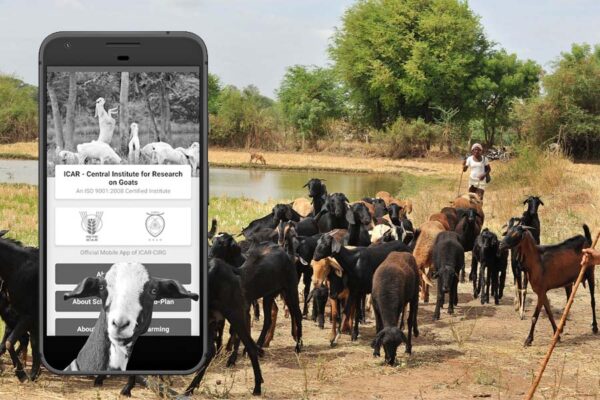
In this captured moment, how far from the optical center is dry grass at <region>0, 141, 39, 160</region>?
150 ft

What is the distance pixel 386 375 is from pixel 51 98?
16.1 ft

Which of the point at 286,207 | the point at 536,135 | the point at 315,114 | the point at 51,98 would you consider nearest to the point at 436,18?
the point at 315,114

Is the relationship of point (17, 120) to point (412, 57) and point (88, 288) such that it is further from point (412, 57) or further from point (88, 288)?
point (88, 288)

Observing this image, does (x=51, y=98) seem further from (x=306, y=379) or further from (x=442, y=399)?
(x=442, y=399)

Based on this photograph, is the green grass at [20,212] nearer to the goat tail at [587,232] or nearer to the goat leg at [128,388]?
the goat leg at [128,388]

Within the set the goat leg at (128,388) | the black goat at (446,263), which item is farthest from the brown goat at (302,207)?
the goat leg at (128,388)

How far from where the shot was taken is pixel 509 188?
25.7 m

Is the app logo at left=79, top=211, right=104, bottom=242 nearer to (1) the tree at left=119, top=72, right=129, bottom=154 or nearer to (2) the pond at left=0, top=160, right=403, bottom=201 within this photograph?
(1) the tree at left=119, top=72, right=129, bottom=154

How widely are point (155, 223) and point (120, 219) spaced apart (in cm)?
17

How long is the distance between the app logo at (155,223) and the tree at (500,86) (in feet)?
183

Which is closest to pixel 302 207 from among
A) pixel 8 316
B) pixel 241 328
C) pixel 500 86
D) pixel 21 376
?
pixel 8 316

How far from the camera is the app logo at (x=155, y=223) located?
3.99 meters

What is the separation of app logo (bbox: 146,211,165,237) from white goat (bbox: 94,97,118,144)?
1.48 ft

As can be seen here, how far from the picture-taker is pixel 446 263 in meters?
10.7
